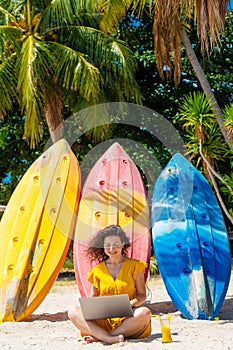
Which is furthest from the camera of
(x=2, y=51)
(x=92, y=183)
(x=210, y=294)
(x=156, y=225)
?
(x=2, y=51)

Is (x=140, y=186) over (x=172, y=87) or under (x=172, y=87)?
under

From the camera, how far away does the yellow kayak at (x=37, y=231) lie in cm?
685

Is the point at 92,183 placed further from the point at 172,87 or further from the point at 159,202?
the point at 172,87

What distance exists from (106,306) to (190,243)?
2.32 meters

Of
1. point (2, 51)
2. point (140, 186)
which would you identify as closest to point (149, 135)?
point (2, 51)

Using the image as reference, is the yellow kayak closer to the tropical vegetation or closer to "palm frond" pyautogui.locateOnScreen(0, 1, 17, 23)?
the tropical vegetation

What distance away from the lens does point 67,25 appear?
511 inches

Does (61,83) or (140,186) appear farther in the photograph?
(61,83)

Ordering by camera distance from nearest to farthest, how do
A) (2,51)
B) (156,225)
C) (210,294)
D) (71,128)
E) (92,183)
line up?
(210,294)
(156,225)
(92,183)
(2,51)
(71,128)

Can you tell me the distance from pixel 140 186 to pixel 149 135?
6.99 metres

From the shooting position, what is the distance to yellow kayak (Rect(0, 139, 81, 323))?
6848 mm

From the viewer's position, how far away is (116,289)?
517 cm

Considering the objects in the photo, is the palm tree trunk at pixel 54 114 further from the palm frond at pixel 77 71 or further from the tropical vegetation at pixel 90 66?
the palm frond at pixel 77 71

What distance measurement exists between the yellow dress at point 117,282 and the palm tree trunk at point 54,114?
7.62m
